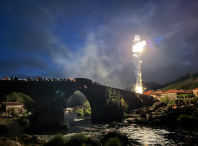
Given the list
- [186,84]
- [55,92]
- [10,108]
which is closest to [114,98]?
[55,92]

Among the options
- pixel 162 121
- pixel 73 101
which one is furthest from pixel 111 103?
pixel 73 101

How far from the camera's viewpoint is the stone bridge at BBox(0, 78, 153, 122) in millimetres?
35544

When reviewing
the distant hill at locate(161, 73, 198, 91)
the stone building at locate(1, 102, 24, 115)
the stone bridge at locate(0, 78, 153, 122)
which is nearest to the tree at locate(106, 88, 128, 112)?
the stone bridge at locate(0, 78, 153, 122)

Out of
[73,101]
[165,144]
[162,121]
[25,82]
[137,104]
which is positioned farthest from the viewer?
[73,101]

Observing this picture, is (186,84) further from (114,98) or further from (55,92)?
(55,92)

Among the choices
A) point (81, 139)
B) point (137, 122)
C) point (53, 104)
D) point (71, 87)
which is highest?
point (71, 87)

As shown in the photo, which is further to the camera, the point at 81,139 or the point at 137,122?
the point at 137,122

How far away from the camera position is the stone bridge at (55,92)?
35.5 m

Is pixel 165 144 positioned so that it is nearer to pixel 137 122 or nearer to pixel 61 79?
pixel 137 122

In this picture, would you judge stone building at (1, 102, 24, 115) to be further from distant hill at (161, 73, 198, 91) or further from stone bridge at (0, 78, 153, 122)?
distant hill at (161, 73, 198, 91)

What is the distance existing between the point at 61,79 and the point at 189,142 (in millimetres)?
34880

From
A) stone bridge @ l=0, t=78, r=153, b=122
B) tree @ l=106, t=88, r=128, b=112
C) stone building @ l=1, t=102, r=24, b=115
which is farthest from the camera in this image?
tree @ l=106, t=88, r=128, b=112

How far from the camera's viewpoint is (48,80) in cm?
4006

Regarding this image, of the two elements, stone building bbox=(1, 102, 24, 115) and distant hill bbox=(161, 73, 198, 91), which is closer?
stone building bbox=(1, 102, 24, 115)
